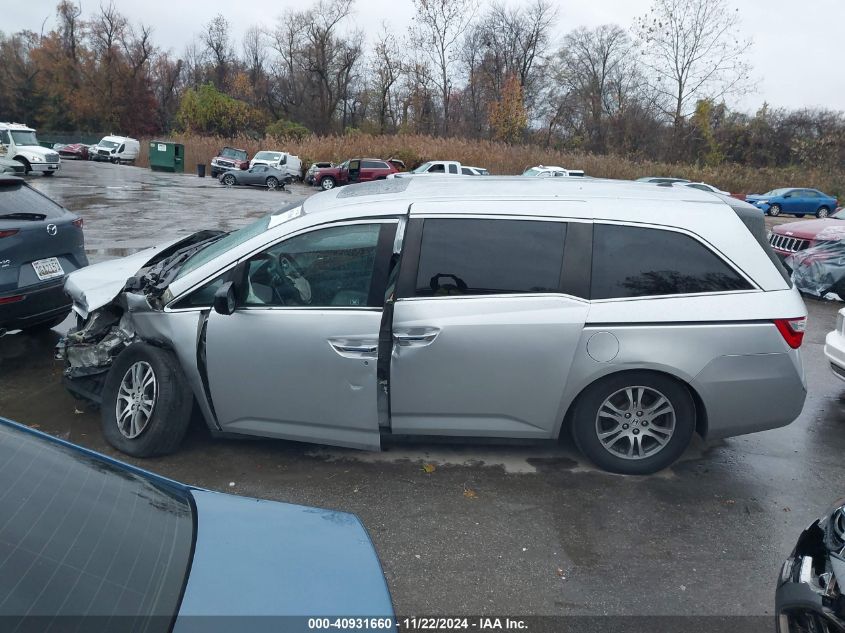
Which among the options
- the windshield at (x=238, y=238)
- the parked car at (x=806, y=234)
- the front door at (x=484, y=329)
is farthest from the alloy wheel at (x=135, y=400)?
the parked car at (x=806, y=234)

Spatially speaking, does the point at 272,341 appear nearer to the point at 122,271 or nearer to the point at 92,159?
the point at 122,271

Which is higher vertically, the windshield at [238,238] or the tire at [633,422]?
the windshield at [238,238]

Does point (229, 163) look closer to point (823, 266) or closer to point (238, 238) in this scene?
point (823, 266)

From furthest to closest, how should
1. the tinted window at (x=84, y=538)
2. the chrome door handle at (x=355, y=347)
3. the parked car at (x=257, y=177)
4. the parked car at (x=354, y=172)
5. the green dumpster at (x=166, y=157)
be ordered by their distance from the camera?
the green dumpster at (x=166, y=157) → the parked car at (x=257, y=177) → the parked car at (x=354, y=172) → the chrome door handle at (x=355, y=347) → the tinted window at (x=84, y=538)

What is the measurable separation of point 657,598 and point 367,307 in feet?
7.21

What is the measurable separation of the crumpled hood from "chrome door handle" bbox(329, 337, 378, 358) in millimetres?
1914

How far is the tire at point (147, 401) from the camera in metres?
4.27

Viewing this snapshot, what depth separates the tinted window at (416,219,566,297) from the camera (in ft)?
13.6

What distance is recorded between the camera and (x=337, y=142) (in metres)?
44.2

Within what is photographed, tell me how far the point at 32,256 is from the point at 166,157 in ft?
134

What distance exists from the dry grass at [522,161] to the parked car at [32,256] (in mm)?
36252

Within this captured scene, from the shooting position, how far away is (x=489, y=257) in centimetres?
420

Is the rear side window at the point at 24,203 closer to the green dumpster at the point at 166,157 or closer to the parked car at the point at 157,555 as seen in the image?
the parked car at the point at 157,555

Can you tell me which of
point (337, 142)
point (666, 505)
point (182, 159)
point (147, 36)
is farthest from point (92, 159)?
point (666, 505)
